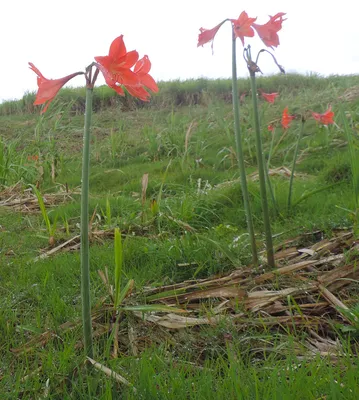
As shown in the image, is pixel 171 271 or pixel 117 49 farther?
pixel 171 271

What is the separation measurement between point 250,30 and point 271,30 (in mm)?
106

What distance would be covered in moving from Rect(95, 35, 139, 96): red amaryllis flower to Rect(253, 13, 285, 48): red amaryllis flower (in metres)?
0.89

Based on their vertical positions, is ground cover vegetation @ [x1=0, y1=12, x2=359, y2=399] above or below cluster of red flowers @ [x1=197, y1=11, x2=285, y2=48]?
below

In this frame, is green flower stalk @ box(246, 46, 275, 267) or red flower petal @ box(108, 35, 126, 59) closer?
red flower petal @ box(108, 35, 126, 59)

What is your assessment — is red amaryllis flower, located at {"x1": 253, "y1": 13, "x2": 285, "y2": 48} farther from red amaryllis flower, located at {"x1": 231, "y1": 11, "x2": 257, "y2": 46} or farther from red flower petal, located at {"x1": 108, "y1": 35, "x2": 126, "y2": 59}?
red flower petal, located at {"x1": 108, "y1": 35, "x2": 126, "y2": 59}

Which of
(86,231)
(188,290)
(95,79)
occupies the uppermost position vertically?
(95,79)

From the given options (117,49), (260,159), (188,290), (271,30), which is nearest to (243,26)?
(271,30)

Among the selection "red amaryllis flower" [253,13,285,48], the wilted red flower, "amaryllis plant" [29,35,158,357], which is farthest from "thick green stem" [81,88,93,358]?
"red amaryllis flower" [253,13,285,48]

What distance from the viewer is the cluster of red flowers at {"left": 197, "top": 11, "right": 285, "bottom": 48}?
1910 mm

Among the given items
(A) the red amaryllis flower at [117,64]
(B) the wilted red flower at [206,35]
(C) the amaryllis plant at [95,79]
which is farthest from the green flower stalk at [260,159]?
(A) the red amaryllis flower at [117,64]

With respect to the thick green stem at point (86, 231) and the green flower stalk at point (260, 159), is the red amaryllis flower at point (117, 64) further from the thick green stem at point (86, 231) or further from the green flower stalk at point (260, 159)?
the green flower stalk at point (260, 159)

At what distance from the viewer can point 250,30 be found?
1922 millimetres

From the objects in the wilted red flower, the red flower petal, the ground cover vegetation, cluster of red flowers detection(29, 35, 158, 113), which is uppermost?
the wilted red flower

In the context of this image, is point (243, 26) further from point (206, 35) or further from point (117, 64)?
point (117, 64)
